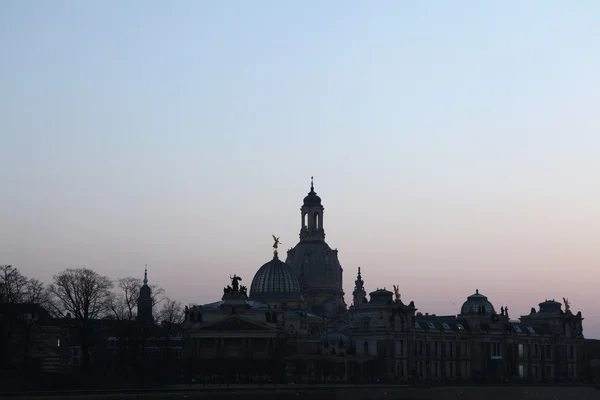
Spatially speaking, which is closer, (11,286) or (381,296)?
(11,286)

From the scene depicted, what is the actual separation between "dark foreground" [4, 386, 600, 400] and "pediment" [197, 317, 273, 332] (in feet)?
106

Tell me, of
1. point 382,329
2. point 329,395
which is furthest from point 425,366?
point 329,395

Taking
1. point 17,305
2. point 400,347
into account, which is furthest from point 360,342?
point 17,305

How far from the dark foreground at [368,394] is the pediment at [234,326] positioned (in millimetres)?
32421

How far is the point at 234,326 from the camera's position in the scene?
586ft

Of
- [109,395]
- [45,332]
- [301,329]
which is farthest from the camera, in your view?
[301,329]

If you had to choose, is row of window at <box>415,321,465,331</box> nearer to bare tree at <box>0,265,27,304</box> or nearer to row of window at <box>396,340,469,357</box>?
row of window at <box>396,340,469,357</box>

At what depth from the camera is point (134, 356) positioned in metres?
147

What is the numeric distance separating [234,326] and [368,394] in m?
40.5

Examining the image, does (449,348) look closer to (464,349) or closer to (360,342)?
(464,349)

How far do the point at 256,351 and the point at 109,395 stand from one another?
68.7 meters

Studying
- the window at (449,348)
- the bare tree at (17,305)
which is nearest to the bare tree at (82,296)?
the bare tree at (17,305)

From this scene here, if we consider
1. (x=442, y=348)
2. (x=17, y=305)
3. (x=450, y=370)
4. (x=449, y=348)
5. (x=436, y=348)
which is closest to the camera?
(x=17, y=305)

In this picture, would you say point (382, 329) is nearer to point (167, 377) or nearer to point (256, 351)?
point (256, 351)
